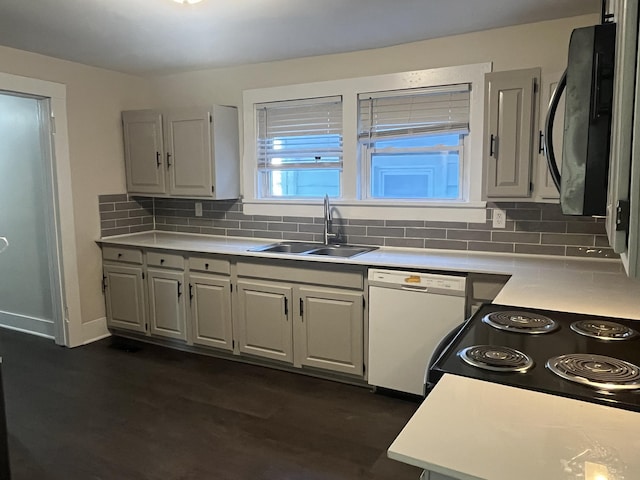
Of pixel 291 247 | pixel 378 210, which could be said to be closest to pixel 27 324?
pixel 291 247

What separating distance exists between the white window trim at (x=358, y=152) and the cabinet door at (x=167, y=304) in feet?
2.78

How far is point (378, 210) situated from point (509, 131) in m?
1.13

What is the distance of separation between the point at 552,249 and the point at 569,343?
1735mm

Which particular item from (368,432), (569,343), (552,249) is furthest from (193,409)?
(552,249)

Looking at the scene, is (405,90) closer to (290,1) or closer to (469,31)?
(469,31)

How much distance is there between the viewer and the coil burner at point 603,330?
1.54 meters

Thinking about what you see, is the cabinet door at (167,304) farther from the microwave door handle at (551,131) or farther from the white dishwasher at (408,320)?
the microwave door handle at (551,131)

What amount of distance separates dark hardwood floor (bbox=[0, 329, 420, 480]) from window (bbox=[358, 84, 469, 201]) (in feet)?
4.87

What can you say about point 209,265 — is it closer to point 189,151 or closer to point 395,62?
point 189,151

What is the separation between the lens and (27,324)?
4441mm

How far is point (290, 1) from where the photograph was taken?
8.37 ft

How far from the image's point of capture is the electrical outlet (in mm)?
3189

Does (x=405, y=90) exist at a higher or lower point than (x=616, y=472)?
higher

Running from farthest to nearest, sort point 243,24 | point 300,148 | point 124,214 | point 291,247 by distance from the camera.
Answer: point 124,214 < point 300,148 < point 291,247 < point 243,24
